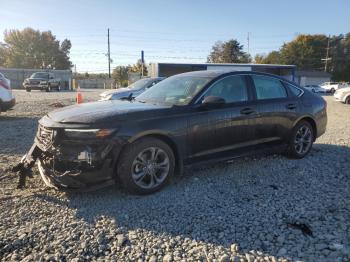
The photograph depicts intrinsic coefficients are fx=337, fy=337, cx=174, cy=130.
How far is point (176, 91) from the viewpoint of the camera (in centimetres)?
518

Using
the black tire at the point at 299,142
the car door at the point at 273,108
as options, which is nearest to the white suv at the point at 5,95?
the car door at the point at 273,108

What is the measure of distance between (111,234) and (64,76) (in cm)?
5484

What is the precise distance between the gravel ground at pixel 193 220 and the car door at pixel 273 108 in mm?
718

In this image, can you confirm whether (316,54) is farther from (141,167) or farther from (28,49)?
(141,167)

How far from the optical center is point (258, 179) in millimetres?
5020

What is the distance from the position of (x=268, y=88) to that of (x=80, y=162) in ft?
11.3

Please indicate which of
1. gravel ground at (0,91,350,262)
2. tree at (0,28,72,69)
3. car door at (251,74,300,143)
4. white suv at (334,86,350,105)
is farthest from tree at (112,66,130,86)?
gravel ground at (0,91,350,262)

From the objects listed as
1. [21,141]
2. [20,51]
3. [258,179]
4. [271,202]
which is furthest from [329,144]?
[20,51]

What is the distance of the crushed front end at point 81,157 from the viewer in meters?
3.91

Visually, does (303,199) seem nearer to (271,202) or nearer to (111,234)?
(271,202)

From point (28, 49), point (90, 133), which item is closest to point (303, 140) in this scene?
point (90, 133)

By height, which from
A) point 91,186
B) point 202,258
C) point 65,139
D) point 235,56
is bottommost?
point 202,258

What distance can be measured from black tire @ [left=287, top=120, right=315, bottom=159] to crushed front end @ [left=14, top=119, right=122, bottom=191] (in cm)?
339

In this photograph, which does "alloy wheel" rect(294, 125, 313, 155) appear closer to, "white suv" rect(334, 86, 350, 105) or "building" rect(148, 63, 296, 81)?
"white suv" rect(334, 86, 350, 105)
